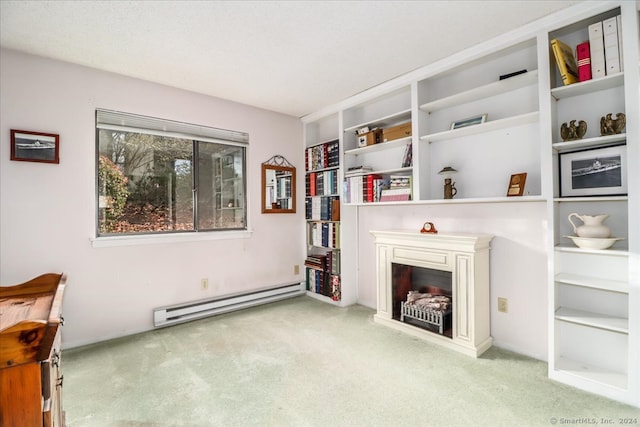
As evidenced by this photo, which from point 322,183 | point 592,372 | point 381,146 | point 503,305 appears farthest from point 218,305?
point 592,372

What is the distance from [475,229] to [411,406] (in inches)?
63.1

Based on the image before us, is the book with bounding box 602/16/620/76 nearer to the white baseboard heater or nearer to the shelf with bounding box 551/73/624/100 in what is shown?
the shelf with bounding box 551/73/624/100

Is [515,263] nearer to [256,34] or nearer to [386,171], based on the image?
[386,171]

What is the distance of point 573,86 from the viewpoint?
2.01 meters

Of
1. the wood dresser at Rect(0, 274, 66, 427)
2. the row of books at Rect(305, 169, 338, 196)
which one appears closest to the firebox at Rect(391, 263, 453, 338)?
the row of books at Rect(305, 169, 338, 196)

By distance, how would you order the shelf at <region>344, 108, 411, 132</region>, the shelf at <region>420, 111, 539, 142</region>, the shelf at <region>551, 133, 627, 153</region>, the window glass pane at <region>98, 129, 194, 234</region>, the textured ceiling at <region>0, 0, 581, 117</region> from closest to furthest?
the shelf at <region>551, 133, 627, 153</region> → the textured ceiling at <region>0, 0, 581, 117</region> → the shelf at <region>420, 111, 539, 142</region> → the window glass pane at <region>98, 129, 194, 234</region> → the shelf at <region>344, 108, 411, 132</region>

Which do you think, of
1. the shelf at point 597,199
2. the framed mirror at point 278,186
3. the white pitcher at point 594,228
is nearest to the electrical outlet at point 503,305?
the white pitcher at point 594,228

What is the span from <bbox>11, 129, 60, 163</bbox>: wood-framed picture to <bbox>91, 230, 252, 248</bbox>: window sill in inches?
30.3

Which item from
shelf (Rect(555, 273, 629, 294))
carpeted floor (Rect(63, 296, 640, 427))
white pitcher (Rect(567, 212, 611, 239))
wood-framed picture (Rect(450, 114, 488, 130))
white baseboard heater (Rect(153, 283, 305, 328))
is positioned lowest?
carpeted floor (Rect(63, 296, 640, 427))

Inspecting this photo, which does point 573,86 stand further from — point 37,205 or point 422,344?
point 37,205

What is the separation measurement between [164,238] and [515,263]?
325cm

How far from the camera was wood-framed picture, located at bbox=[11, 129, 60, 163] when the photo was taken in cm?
245

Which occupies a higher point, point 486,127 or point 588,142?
point 486,127

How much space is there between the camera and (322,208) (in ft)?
13.0
